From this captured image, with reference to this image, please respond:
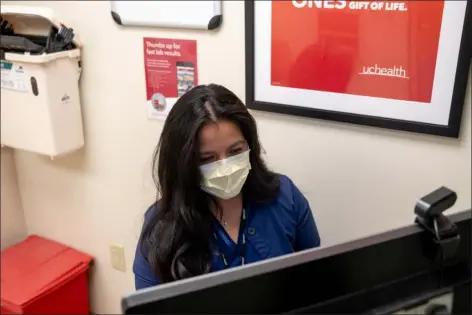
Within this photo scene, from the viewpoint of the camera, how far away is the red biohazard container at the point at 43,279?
2041 mm

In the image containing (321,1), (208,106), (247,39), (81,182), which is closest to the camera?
(208,106)

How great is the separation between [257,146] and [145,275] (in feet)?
1.35

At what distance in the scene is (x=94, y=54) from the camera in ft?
6.32

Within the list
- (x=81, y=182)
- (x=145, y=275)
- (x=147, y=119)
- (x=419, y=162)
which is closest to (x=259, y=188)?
(x=145, y=275)

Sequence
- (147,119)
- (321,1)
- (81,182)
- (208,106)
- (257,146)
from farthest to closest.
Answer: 1. (81,182)
2. (147,119)
3. (321,1)
4. (257,146)
5. (208,106)

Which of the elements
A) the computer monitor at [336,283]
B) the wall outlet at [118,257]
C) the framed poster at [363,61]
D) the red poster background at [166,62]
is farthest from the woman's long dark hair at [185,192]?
the wall outlet at [118,257]

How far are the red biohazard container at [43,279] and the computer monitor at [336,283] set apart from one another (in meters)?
1.73

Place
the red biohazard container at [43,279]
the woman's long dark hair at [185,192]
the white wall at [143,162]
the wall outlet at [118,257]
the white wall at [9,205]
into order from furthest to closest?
1. the white wall at [9,205]
2. the wall outlet at [118,257]
3. the red biohazard container at [43,279]
4. the white wall at [143,162]
5. the woman's long dark hair at [185,192]

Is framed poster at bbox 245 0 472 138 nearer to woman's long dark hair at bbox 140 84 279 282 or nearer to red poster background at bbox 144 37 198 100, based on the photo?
red poster background at bbox 144 37 198 100

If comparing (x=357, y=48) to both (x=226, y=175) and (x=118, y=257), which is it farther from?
(x=118, y=257)

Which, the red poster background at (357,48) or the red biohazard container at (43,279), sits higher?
the red poster background at (357,48)

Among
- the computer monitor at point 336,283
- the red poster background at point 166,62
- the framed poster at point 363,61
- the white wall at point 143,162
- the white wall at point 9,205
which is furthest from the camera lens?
the white wall at point 9,205

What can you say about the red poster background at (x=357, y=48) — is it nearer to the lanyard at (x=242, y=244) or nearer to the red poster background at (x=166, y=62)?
the red poster background at (x=166, y=62)

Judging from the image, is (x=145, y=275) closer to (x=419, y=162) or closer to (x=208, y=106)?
(x=208, y=106)
